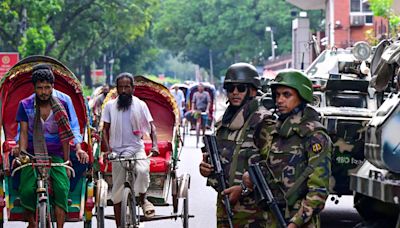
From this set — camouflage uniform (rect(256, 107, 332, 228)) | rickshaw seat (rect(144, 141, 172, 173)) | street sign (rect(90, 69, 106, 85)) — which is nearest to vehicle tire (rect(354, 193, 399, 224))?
camouflage uniform (rect(256, 107, 332, 228))

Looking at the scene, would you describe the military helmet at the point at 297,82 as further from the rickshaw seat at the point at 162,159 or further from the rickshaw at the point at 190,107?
the rickshaw at the point at 190,107

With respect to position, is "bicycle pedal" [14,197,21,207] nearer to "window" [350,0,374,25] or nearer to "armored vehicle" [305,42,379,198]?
"armored vehicle" [305,42,379,198]

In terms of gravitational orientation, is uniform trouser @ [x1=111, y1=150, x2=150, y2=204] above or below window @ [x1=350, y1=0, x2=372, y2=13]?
below

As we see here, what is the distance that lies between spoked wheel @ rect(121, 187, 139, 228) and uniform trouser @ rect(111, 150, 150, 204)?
22cm

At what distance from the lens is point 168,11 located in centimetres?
9706

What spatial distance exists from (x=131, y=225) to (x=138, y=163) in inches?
27.5

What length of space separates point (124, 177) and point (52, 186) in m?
1.67

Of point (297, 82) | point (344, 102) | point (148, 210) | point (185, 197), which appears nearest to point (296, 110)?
point (297, 82)

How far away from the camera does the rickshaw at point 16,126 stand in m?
10.4

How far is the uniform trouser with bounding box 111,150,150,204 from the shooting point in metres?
11.7

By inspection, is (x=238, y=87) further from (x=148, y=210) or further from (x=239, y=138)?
(x=148, y=210)

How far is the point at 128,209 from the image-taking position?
11.6m

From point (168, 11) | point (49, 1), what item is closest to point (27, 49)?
point (49, 1)

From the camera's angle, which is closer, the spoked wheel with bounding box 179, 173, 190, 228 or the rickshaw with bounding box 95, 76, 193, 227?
the rickshaw with bounding box 95, 76, 193, 227
